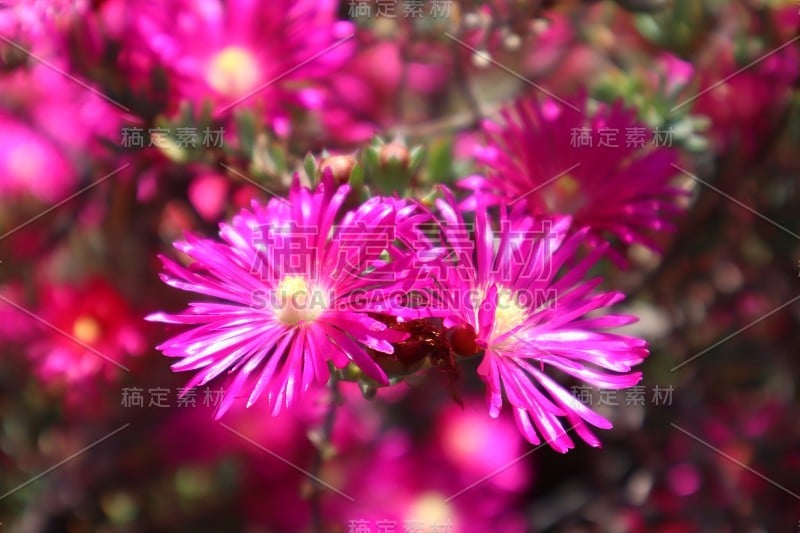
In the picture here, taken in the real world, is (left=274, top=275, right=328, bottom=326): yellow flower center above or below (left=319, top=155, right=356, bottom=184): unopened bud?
below

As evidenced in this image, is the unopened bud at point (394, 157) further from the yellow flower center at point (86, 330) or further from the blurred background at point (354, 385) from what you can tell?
the yellow flower center at point (86, 330)

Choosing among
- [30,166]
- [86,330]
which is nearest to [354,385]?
[86,330]

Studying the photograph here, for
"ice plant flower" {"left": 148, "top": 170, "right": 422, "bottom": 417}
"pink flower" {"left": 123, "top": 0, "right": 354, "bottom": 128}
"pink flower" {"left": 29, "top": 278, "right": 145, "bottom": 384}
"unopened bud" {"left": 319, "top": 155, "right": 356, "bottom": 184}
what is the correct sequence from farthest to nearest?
"pink flower" {"left": 29, "top": 278, "right": 145, "bottom": 384}
"pink flower" {"left": 123, "top": 0, "right": 354, "bottom": 128}
"unopened bud" {"left": 319, "top": 155, "right": 356, "bottom": 184}
"ice plant flower" {"left": 148, "top": 170, "right": 422, "bottom": 417}

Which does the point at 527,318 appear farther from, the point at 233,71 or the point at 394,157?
the point at 233,71

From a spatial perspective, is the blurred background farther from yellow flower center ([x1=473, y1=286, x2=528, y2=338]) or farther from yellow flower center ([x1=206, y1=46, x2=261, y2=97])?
→ yellow flower center ([x1=473, y1=286, x2=528, y2=338])

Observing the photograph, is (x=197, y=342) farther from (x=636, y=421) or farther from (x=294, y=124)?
(x=636, y=421)

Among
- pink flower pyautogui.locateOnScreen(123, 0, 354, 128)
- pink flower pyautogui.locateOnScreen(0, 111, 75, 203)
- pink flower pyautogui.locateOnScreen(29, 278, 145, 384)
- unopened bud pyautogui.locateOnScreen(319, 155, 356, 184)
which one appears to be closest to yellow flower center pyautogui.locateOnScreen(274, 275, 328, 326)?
unopened bud pyautogui.locateOnScreen(319, 155, 356, 184)
